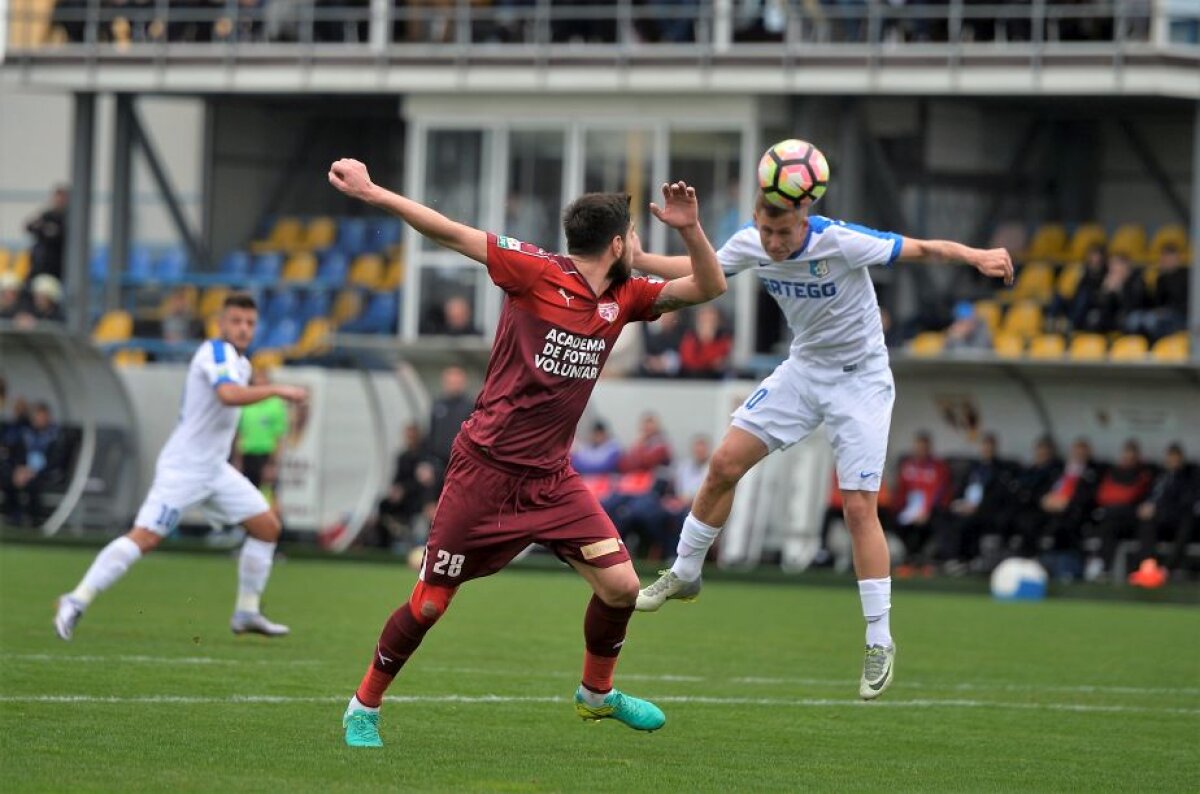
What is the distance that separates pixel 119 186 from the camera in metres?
33.1

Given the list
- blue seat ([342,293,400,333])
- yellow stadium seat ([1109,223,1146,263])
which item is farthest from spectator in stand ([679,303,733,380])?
blue seat ([342,293,400,333])

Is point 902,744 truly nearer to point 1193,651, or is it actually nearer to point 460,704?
point 460,704

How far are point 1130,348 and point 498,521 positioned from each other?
1739 centimetres

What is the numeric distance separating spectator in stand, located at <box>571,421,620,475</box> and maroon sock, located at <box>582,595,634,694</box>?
1588 centimetres

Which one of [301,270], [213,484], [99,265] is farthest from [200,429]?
[99,265]

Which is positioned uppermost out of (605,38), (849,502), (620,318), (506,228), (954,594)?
(605,38)

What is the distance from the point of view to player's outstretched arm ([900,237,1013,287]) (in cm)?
972

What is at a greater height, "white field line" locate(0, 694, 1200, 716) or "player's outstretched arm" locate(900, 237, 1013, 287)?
"player's outstretched arm" locate(900, 237, 1013, 287)

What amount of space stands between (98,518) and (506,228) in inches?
268

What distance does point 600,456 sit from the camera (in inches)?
996

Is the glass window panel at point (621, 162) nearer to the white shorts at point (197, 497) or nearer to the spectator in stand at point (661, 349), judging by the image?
the spectator in stand at point (661, 349)

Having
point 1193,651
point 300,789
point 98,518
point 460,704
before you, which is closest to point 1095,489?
point 1193,651

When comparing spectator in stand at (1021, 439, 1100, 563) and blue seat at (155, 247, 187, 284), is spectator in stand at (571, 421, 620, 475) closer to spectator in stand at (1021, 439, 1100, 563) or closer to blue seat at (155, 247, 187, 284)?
spectator in stand at (1021, 439, 1100, 563)

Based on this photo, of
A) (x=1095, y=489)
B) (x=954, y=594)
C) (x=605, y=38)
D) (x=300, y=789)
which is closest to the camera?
(x=300, y=789)
